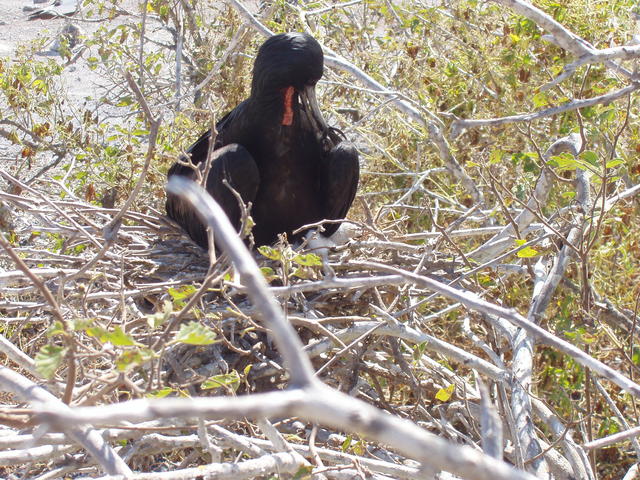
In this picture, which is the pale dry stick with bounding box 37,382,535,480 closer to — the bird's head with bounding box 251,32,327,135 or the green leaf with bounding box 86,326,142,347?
the green leaf with bounding box 86,326,142,347

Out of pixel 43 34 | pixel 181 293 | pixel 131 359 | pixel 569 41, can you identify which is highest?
pixel 569 41

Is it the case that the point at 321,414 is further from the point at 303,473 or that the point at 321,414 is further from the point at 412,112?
the point at 412,112

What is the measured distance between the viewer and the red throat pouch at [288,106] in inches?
138

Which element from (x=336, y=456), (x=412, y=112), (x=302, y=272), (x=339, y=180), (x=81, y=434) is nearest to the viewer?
(x=81, y=434)

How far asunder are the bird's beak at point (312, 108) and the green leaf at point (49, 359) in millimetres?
2151

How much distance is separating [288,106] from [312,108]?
0.13m

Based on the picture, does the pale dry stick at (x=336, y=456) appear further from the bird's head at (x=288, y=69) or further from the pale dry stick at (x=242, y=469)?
the bird's head at (x=288, y=69)

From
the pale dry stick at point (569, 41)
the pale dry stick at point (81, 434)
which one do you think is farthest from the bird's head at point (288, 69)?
the pale dry stick at point (81, 434)

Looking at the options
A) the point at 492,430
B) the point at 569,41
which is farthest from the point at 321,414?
the point at 569,41

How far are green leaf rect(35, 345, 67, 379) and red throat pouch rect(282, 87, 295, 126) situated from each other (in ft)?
6.90

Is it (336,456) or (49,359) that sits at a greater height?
(49,359)

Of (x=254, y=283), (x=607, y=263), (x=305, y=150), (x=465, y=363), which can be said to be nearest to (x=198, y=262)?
(x=305, y=150)

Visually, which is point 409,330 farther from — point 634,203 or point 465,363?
point 634,203

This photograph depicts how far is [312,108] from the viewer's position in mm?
3631
